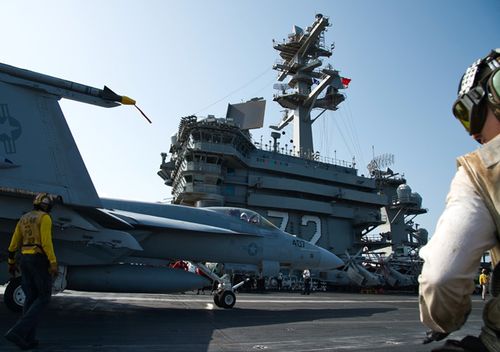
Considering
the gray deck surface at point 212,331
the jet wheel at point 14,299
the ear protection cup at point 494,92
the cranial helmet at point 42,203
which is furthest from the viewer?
the jet wheel at point 14,299

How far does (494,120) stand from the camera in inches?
56.1

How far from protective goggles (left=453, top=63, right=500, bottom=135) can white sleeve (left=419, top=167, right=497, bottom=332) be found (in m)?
0.31

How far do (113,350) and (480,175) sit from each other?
17.3 ft

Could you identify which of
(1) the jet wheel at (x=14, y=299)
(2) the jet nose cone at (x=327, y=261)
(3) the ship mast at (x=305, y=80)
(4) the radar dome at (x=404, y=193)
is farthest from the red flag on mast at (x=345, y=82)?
(1) the jet wheel at (x=14, y=299)

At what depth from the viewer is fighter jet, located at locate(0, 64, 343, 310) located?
8.62 meters

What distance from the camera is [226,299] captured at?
11734mm

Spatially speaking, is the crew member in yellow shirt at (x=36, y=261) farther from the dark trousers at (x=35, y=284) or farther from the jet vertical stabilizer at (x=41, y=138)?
the jet vertical stabilizer at (x=41, y=138)

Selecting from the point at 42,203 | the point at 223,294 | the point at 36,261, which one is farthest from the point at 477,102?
the point at 223,294

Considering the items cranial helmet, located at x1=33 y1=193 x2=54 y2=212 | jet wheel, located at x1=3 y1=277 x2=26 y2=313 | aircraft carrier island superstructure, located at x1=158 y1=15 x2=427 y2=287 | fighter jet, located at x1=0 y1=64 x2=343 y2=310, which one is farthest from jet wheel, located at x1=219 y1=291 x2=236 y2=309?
aircraft carrier island superstructure, located at x1=158 y1=15 x2=427 y2=287

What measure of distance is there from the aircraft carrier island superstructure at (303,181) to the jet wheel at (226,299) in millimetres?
22043

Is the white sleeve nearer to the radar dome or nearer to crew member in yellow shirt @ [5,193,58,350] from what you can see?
crew member in yellow shirt @ [5,193,58,350]

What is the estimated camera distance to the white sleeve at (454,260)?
3.93ft

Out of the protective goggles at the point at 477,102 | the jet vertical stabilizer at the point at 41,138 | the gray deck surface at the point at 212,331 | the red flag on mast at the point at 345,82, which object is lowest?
the gray deck surface at the point at 212,331

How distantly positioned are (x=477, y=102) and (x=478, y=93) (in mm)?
37
